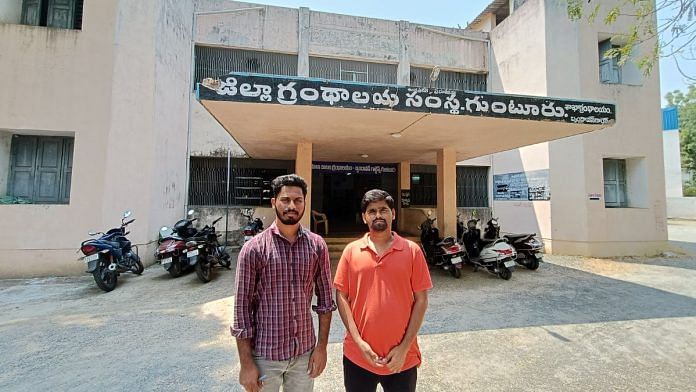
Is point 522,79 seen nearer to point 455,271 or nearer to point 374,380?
point 455,271

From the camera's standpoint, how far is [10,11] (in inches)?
245

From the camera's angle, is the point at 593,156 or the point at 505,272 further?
the point at 593,156

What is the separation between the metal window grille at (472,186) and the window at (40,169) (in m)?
10.8

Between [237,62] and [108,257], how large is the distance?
7136mm

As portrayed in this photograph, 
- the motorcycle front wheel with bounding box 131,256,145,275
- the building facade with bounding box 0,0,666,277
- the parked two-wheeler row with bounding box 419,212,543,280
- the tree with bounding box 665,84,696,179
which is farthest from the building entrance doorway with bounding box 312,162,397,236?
the tree with bounding box 665,84,696,179

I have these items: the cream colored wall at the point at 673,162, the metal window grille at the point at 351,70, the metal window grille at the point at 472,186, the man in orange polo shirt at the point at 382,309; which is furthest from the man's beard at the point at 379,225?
the cream colored wall at the point at 673,162

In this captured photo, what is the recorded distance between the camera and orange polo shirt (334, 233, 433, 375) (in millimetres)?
1671

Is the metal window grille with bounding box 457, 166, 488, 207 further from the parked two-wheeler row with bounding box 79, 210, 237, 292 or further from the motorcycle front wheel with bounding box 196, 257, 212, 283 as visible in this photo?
the motorcycle front wheel with bounding box 196, 257, 212, 283

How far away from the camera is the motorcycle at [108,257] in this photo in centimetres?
478

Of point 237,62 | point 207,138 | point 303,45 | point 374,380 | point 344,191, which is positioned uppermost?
point 303,45

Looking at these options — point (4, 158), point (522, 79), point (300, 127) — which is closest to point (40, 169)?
point (4, 158)

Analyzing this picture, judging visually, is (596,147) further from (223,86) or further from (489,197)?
(223,86)

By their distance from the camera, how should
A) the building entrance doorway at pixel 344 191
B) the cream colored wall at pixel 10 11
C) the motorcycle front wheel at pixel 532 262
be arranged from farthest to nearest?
1. the building entrance doorway at pixel 344 191
2. the motorcycle front wheel at pixel 532 262
3. the cream colored wall at pixel 10 11

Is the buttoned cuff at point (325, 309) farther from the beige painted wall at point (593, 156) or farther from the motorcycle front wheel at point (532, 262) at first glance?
the beige painted wall at point (593, 156)
